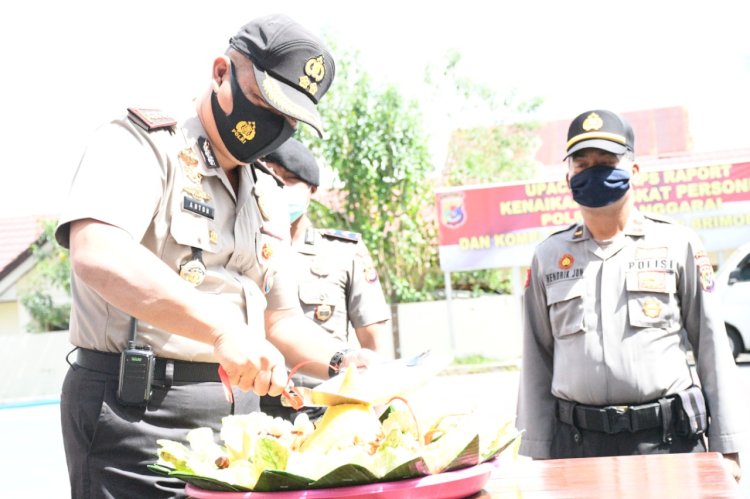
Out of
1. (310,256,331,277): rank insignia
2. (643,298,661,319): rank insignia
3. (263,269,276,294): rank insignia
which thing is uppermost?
(310,256,331,277): rank insignia

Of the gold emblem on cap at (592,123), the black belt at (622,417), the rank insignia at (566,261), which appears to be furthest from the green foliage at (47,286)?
the black belt at (622,417)

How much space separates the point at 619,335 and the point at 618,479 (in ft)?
5.07

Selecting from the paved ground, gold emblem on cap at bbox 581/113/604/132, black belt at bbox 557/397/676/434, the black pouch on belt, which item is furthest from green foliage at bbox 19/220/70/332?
the black pouch on belt

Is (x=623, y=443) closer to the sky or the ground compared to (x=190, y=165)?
closer to the ground

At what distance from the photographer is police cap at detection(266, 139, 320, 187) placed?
4.08 m

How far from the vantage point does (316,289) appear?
4105mm

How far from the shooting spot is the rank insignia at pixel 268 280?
2376 mm

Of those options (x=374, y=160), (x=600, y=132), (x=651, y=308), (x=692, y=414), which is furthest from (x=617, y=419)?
(x=374, y=160)

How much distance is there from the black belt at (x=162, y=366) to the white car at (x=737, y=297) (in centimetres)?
1242

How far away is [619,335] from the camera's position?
322 centimetres

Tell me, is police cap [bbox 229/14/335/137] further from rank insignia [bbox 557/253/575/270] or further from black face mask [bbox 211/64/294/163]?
rank insignia [bbox 557/253/575/270]

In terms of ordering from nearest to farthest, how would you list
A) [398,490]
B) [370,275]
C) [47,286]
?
[398,490]
[370,275]
[47,286]

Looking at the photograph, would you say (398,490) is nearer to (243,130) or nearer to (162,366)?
(162,366)

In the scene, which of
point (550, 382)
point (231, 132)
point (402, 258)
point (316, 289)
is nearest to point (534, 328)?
point (550, 382)
